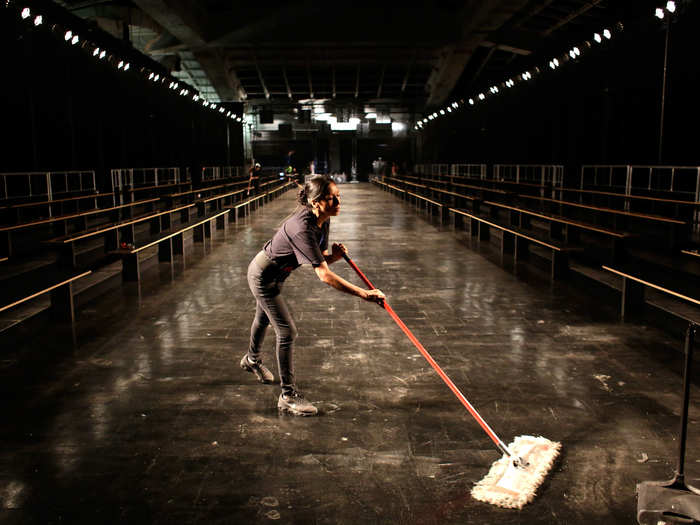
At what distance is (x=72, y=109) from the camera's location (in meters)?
17.5

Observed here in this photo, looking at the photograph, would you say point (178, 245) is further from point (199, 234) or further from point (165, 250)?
point (199, 234)

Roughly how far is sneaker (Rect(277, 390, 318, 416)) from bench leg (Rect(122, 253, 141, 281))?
514 centimetres

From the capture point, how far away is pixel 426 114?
48.2 m

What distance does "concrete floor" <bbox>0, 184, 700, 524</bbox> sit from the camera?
2.80 meters

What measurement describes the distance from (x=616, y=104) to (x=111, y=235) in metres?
15.2

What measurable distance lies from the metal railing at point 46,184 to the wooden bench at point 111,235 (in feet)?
8.76

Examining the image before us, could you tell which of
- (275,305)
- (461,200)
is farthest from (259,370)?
(461,200)

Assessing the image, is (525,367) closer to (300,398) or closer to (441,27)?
(300,398)

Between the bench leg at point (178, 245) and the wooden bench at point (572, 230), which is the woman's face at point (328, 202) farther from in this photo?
the bench leg at point (178, 245)

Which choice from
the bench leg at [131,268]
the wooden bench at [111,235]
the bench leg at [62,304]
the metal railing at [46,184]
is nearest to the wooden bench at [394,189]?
the metal railing at [46,184]

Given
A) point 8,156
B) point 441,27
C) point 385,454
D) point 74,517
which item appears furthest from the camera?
point 441,27

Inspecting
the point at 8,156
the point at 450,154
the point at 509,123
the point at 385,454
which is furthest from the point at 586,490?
the point at 450,154

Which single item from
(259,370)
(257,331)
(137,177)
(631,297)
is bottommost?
(259,370)

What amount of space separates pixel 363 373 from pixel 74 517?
240 centimetres
